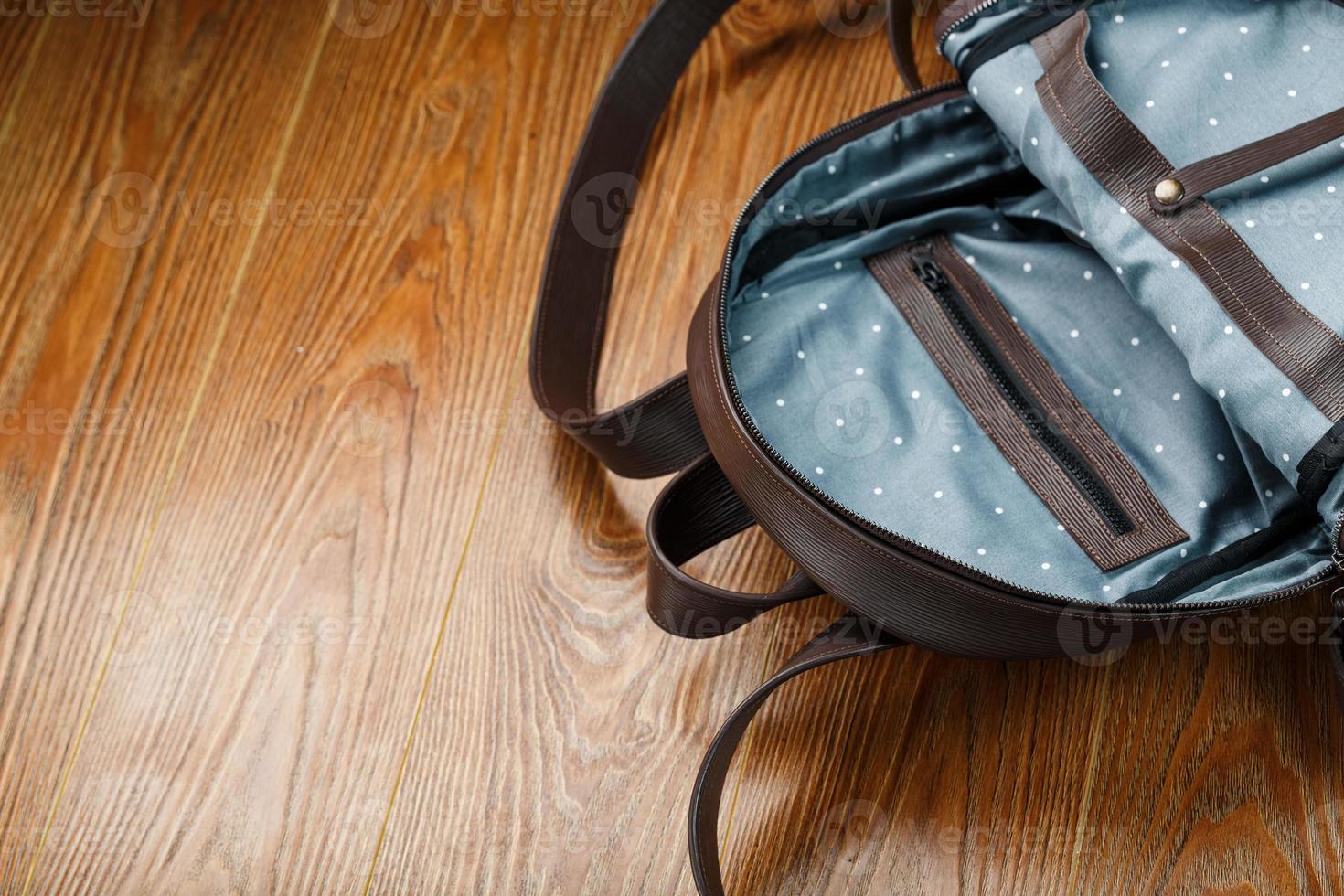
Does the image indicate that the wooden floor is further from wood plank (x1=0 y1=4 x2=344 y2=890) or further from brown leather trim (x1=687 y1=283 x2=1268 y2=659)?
Result: brown leather trim (x1=687 y1=283 x2=1268 y2=659)

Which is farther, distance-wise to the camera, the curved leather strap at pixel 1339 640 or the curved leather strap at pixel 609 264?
the curved leather strap at pixel 609 264

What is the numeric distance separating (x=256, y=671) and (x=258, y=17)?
0.55 meters

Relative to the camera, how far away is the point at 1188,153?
63cm

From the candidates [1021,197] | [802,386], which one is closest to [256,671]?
[802,386]

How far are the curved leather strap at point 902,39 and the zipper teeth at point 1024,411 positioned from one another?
16cm

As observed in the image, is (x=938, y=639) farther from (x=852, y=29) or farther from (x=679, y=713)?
(x=852, y=29)

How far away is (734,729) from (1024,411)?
0.27m

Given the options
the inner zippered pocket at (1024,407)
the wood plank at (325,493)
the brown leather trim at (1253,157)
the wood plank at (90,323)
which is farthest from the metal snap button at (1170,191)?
the wood plank at (90,323)

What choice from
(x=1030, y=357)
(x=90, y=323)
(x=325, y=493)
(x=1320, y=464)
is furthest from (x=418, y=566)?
(x=1320, y=464)

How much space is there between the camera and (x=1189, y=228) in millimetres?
609

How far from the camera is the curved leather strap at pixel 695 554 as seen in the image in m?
0.66

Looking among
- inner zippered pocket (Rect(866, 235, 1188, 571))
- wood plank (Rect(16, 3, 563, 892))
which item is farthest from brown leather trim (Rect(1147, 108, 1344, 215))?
wood plank (Rect(16, 3, 563, 892))

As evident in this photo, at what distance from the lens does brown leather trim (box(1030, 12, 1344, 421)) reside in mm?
568

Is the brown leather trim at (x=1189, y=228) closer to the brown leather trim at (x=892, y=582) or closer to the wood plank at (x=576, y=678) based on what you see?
the brown leather trim at (x=892, y=582)
